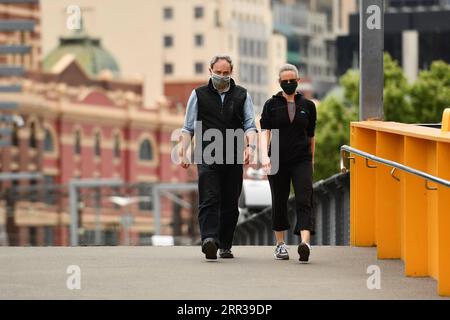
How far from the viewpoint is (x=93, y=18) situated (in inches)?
6698

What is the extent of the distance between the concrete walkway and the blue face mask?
1.45m

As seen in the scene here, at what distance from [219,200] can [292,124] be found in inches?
36.2

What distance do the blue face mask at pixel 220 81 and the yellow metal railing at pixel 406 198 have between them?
1.32 m

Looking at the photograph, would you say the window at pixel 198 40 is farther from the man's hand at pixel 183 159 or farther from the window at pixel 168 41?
the man's hand at pixel 183 159

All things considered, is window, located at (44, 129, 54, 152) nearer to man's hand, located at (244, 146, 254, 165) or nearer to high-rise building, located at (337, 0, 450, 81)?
high-rise building, located at (337, 0, 450, 81)

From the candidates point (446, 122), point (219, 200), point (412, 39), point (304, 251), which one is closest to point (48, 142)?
point (412, 39)

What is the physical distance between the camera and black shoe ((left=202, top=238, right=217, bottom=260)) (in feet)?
54.7

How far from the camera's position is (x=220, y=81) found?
16.8m

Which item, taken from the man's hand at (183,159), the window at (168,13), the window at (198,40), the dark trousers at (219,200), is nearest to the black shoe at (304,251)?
the dark trousers at (219,200)

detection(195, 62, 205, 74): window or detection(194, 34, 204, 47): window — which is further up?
detection(194, 34, 204, 47): window

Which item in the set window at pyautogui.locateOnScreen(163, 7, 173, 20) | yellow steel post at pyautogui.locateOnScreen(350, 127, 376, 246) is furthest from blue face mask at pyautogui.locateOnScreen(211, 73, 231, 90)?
window at pyautogui.locateOnScreen(163, 7, 173, 20)

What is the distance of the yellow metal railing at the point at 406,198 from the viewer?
527 inches

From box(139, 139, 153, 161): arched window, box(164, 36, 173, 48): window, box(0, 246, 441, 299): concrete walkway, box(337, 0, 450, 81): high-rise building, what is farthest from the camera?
box(164, 36, 173, 48): window
